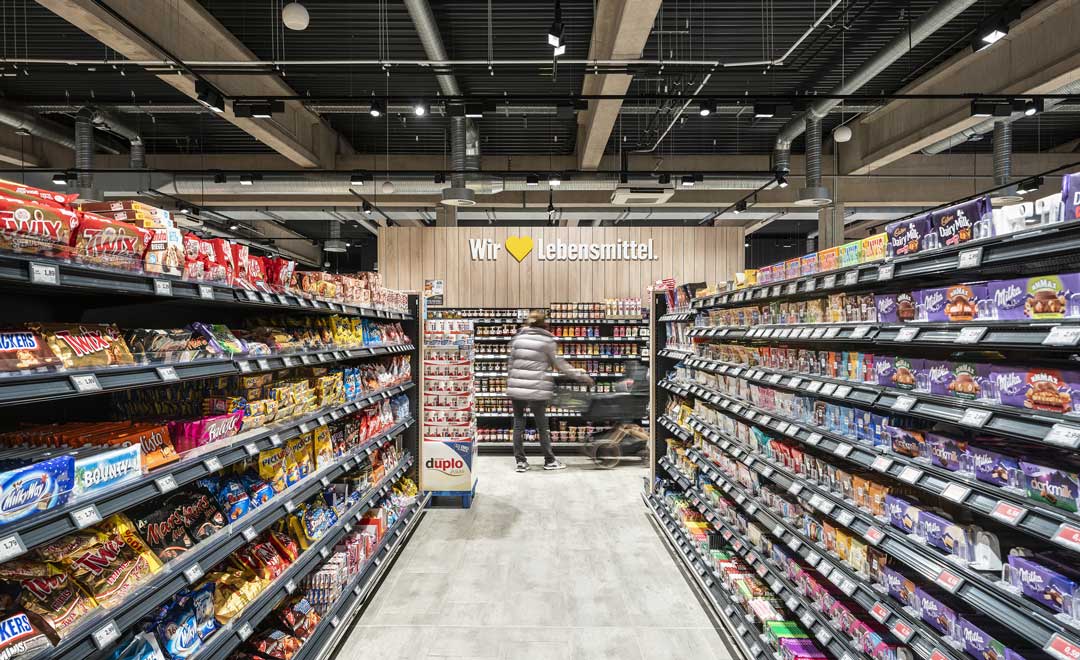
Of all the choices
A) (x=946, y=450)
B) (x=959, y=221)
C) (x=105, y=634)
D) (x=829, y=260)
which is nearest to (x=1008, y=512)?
(x=946, y=450)

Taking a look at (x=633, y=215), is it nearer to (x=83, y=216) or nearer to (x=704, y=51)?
(x=704, y=51)

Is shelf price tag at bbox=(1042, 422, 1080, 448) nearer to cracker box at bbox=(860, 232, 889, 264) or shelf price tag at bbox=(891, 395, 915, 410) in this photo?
shelf price tag at bbox=(891, 395, 915, 410)

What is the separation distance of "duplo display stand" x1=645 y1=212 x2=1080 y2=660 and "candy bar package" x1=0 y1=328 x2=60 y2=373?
9.04ft

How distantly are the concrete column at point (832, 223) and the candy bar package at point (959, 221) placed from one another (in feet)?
34.1

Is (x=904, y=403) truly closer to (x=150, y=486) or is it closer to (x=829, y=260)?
(x=829, y=260)

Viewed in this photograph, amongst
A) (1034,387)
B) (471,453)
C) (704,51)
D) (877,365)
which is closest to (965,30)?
(704,51)

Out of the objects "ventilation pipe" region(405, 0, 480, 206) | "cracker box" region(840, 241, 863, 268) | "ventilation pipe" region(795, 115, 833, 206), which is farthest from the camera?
"ventilation pipe" region(795, 115, 833, 206)

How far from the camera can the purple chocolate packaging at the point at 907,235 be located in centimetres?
212

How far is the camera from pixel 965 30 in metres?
6.60

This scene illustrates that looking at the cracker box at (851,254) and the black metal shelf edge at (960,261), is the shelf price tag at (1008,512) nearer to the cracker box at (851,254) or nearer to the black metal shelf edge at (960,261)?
the black metal shelf edge at (960,261)

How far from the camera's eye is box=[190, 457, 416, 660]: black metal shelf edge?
2.22 metres

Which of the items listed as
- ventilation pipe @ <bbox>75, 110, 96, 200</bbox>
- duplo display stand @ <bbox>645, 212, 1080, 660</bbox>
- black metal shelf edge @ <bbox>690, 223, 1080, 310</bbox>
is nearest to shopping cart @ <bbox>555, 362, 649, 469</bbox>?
duplo display stand @ <bbox>645, 212, 1080, 660</bbox>

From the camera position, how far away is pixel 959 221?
1.92 meters

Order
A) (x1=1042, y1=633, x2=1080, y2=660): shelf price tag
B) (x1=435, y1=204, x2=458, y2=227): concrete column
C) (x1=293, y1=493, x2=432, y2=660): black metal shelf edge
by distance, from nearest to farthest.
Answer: (x1=1042, y1=633, x2=1080, y2=660): shelf price tag
(x1=293, y1=493, x2=432, y2=660): black metal shelf edge
(x1=435, y1=204, x2=458, y2=227): concrete column
